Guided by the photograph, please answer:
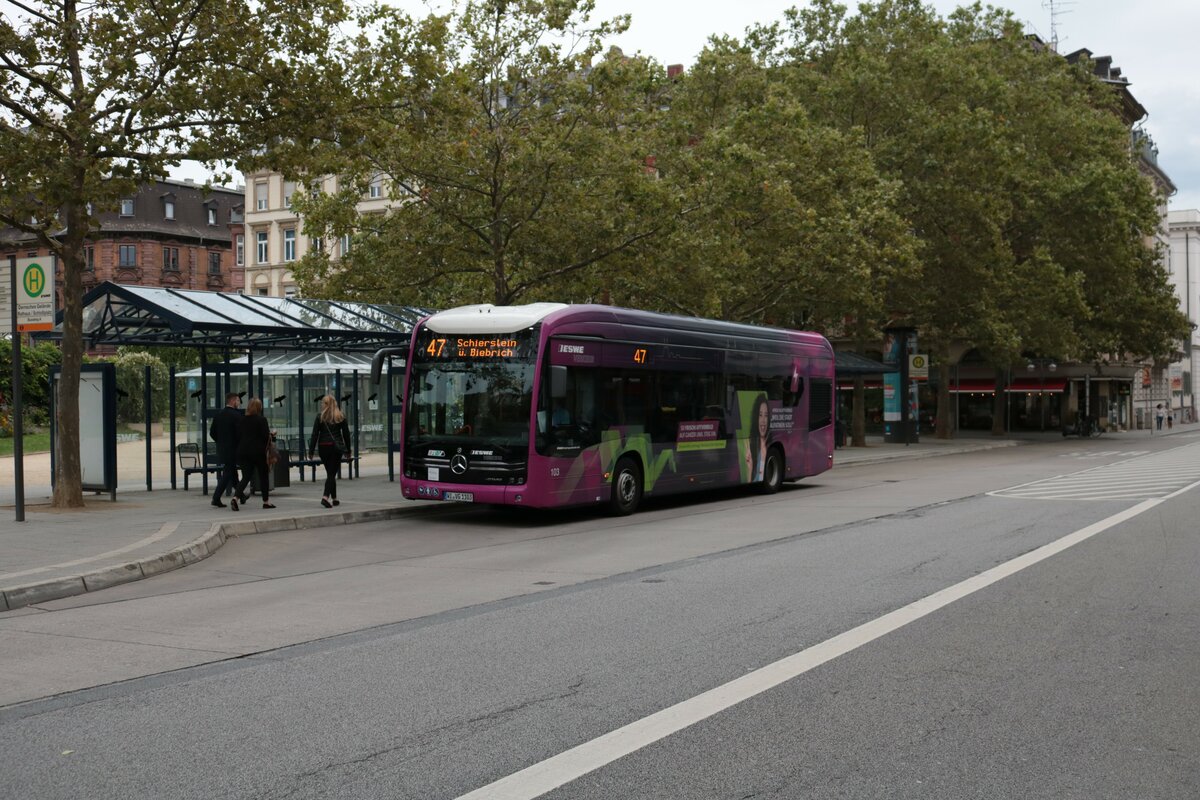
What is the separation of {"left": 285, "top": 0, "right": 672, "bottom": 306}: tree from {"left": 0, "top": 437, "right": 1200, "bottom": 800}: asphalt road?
12.1 meters

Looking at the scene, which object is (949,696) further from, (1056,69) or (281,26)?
(1056,69)

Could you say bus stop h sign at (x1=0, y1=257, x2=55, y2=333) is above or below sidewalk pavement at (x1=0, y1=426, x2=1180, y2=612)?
above

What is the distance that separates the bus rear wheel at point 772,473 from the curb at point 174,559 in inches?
270

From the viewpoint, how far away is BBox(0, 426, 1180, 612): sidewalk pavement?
1073 cm

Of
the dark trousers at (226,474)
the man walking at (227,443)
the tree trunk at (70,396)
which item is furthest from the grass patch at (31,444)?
the dark trousers at (226,474)

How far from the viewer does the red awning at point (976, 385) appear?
61812 millimetres

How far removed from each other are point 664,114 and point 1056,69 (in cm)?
2678

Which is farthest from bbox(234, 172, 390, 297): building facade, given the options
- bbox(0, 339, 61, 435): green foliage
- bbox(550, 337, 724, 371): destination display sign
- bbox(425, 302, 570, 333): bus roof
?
bbox(425, 302, 570, 333): bus roof

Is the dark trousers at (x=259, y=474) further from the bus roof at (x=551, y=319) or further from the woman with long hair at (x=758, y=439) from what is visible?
the woman with long hair at (x=758, y=439)

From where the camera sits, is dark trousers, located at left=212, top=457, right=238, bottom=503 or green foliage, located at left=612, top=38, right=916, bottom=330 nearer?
dark trousers, located at left=212, top=457, right=238, bottom=503

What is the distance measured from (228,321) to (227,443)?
1.98 meters

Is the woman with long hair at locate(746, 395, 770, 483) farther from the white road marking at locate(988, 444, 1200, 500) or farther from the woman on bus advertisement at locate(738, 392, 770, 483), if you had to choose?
the white road marking at locate(988, 444, 1200, 500)

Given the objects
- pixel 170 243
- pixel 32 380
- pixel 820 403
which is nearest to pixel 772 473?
pixel 820 403

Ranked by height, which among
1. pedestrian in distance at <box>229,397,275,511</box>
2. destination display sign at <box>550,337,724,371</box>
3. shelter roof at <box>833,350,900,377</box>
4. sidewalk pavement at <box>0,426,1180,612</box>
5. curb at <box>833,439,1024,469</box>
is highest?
shelter roof at <box>833,350,900,377</box>
